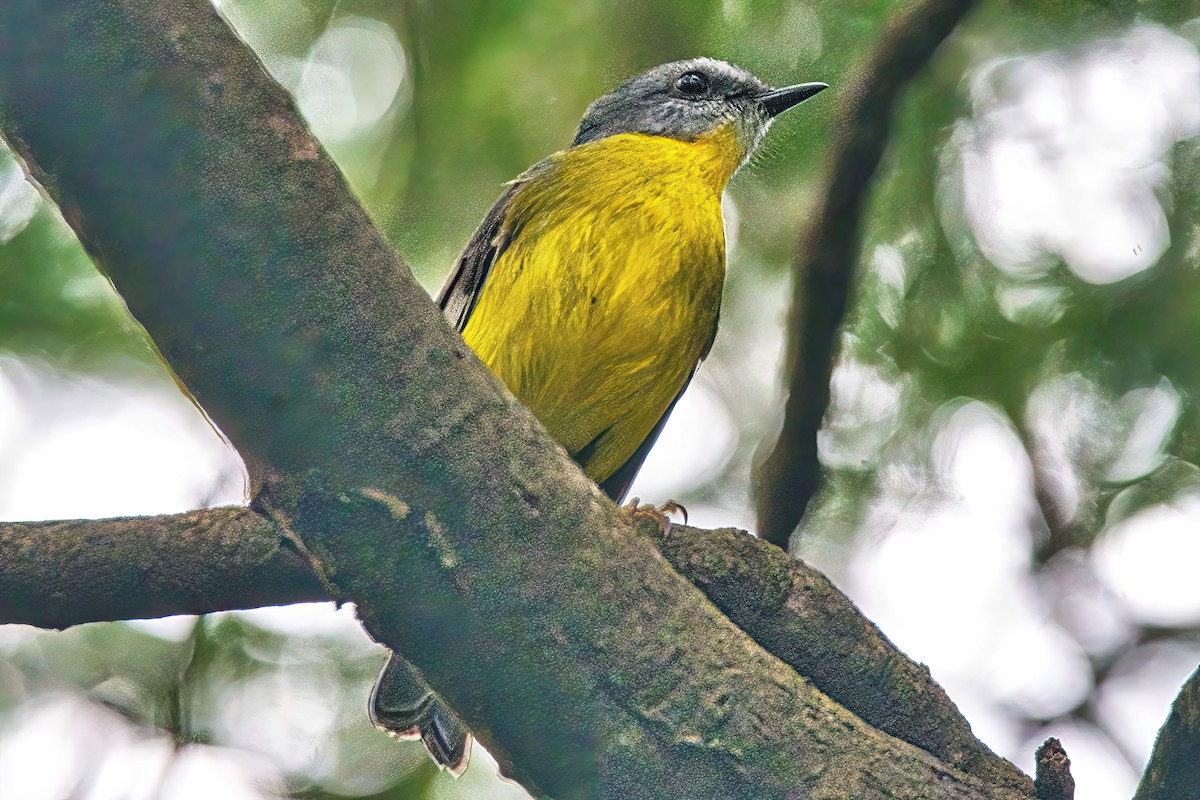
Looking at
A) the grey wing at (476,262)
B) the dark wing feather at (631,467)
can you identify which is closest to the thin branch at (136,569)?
the grey wing at (476,262)

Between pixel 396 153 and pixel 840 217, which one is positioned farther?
pixel 396 153

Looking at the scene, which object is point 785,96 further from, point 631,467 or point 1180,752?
point 1180,752

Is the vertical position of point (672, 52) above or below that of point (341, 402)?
above

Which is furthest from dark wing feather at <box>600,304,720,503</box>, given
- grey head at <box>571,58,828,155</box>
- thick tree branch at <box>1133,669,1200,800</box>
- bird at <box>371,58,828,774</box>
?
thick tree branch at <box>1133,669,1200,800</box>

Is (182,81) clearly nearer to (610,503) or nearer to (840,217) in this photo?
(610,503)

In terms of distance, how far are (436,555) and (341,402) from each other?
1.13ft

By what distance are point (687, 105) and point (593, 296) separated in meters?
1.49

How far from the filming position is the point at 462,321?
14.4 ft

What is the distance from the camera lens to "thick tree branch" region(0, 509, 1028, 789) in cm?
278

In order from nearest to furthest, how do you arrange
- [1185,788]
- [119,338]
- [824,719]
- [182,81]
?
1. [182,81]
2. [1185,788]
3. [824,719]
4. [119,338]

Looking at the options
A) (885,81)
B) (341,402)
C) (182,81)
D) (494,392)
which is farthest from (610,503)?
(885,81)

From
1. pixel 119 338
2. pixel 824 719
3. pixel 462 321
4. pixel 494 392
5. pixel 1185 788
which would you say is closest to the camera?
pixel 1185 788

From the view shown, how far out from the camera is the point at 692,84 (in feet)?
17.4

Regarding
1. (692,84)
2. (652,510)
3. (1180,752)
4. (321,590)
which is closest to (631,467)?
(652,510)
